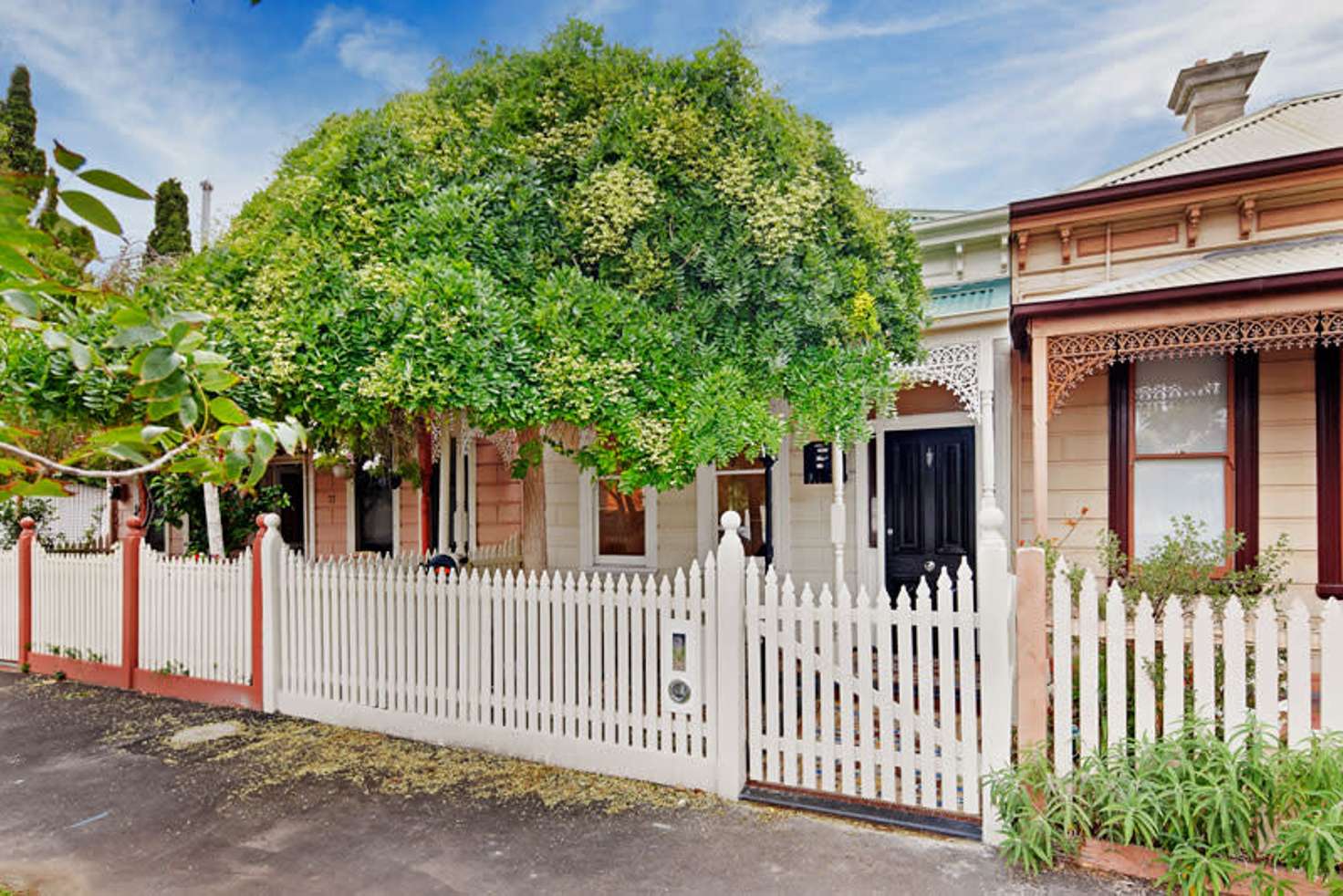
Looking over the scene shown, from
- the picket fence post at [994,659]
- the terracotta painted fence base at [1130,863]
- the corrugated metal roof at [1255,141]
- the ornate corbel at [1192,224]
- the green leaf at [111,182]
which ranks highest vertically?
the corrugated metal roof at [1255,141]

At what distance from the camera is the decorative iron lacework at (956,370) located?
6.91 metres

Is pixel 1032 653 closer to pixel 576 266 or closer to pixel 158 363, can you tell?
pixel 576 266

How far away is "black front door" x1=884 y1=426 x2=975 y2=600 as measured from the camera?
301 inches

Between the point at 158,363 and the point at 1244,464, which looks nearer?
the point at 158,363

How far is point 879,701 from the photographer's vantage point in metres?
4.08

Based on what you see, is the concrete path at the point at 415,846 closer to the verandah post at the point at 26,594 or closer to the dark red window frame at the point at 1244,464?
the verandah post at the point at 26,594

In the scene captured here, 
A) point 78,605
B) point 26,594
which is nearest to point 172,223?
point 26,594

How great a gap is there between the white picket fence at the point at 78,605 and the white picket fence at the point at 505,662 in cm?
226

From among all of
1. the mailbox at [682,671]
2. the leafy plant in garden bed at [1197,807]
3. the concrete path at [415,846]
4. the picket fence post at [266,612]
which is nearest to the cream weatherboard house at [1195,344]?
the leafy plant in garden bed at [1197,807]

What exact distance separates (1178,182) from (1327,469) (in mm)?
2620

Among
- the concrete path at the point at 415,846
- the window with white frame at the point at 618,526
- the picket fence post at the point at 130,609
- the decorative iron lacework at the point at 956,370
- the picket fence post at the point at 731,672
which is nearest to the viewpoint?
the concrete path at the point at 415,846

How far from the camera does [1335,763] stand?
3066 mm

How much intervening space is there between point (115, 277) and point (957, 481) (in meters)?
10.9

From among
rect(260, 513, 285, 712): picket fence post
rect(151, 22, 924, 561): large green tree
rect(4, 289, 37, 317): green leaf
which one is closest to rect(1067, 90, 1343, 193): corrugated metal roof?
rect(151, 22, 924, 561): large green tree
